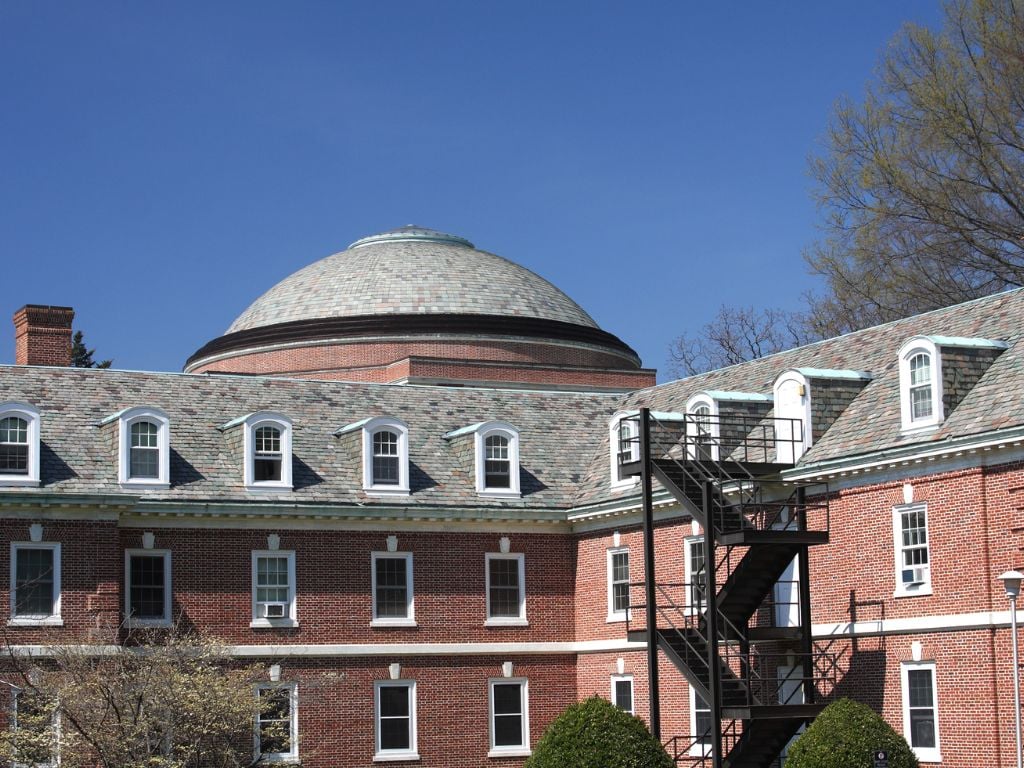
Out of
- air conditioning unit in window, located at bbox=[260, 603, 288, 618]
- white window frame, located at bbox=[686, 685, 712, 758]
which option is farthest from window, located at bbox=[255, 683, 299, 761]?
white window frame, located at bbox=[686, 685, 712, 758]

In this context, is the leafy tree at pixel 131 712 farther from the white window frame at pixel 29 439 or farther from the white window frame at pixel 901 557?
the white window frame at pixel 901 557

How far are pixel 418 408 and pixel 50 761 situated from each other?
14.2 metres

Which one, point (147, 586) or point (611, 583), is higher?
point (147, 586)

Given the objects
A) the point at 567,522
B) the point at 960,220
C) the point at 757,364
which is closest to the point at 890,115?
the point at 960,220

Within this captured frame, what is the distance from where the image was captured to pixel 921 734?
30.1 meters

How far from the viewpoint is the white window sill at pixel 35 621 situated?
34.5 m

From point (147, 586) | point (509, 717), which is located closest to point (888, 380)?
point (509, 717)

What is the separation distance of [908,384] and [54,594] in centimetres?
1765

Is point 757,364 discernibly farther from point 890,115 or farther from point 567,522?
point 890,115

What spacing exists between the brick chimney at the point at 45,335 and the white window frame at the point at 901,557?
2229 centimetres

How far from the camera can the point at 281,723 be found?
116 feet

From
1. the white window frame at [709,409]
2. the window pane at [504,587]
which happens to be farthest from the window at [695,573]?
the window pane at [504,587]

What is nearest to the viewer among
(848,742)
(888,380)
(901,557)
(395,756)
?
(848,742)

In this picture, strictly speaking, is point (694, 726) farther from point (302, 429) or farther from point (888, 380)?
point (302, 429)
